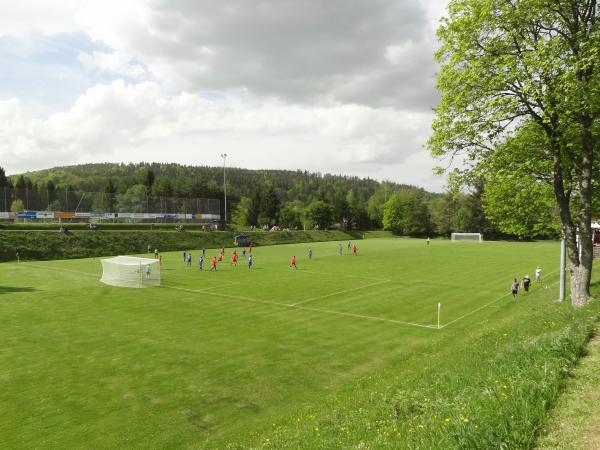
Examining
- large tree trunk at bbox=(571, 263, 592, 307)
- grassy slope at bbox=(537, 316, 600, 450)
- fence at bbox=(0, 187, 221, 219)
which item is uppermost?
fence at bbox=(0, 187, 221, 219)

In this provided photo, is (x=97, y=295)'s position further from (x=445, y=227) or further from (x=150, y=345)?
(x=445, y=227)

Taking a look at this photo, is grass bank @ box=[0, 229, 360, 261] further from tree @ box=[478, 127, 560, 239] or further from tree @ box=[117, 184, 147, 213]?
tree @ box=[478, 127, 560, 239]

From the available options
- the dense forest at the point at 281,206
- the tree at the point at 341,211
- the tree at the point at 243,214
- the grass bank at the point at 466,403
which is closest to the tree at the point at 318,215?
the dense forest at the point at 281,206

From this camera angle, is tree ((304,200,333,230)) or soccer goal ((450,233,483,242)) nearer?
soccer goal ((450,233,483,242))

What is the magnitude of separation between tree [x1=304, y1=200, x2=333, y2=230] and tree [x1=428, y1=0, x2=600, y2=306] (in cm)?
11653

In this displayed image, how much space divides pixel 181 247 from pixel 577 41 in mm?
67283

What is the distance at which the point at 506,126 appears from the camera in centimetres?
1678

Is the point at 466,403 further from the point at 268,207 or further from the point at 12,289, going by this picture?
the point at 268,207

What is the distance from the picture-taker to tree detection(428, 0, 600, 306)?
14.3 m

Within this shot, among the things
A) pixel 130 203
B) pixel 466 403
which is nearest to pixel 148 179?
pixel 130 203

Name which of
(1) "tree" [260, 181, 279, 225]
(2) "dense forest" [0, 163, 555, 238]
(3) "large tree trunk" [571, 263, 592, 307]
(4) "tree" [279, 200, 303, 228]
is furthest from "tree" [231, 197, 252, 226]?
(3) "large tree trunk" [571, 263, 592, 307]

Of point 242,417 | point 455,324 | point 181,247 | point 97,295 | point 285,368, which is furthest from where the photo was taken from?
point 181,247

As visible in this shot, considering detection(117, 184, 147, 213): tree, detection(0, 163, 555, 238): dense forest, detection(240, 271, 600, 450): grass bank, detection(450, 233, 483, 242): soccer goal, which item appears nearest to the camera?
detection(240, 271, 600, 450): grass bank

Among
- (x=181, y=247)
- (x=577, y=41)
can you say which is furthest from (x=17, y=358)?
(x=181, y=247)
